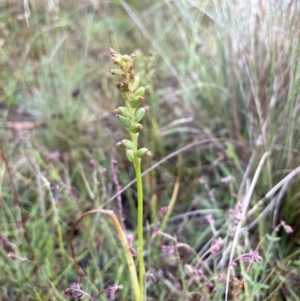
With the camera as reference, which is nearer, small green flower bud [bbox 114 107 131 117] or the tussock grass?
small green flower bud [bbox 114 107 131 117]

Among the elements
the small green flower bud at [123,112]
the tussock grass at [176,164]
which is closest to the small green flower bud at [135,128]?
the small green flower bud at [123,112]

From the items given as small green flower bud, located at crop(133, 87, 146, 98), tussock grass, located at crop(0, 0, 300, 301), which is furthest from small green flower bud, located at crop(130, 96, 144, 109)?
tussock grass, located at crop(0, 0, 300, 301)

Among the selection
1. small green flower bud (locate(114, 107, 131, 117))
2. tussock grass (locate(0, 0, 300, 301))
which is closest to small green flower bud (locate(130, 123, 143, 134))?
small green flower bud (locate(114, 107, 131, 117))

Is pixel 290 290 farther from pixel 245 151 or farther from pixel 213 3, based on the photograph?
pixel 213 3

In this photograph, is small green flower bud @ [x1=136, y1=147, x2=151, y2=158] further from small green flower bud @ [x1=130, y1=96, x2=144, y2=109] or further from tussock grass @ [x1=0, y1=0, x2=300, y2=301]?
tussock grass @ [x1=0, y1=0, x2=300, y2=301]

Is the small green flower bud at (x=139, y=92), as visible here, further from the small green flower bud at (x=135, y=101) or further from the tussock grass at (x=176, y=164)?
the tussock grass at (x=176, y=164)

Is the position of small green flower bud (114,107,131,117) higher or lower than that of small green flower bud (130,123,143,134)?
higher

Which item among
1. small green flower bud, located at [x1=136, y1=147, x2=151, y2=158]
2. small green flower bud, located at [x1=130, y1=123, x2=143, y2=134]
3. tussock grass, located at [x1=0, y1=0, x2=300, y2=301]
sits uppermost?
small green flower bud, located at [x1=130, y1=123, x2=143, y2=134]

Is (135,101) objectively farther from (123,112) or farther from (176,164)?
(176,164)

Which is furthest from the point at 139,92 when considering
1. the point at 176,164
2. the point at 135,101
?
the point at 176,164

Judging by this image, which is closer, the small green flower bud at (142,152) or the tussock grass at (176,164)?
the small green flower bud at (142,152)

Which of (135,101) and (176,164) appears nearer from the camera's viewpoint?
(135,101)

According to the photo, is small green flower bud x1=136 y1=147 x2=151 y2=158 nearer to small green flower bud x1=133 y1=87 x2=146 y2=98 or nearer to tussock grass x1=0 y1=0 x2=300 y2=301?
small green flower bud x1=133 y1=87 x2=146 y2=98
